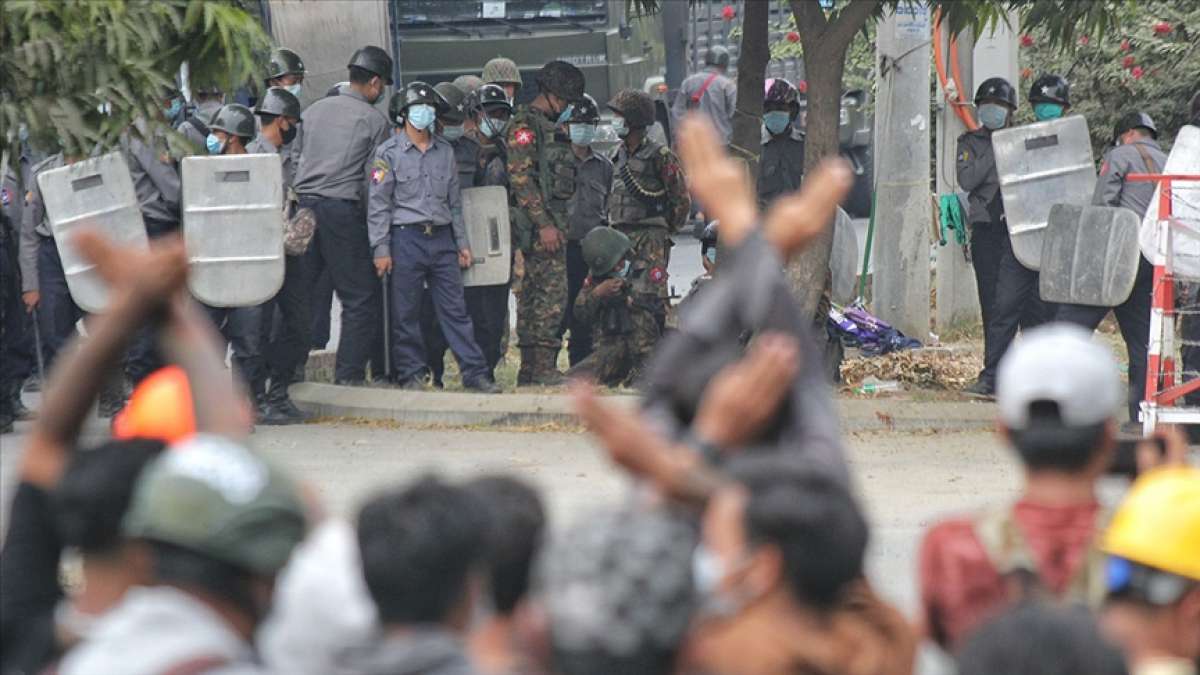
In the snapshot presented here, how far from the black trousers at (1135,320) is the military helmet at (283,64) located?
4.80 metres

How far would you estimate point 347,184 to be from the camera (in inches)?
414

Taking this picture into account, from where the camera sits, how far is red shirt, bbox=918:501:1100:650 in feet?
10.1

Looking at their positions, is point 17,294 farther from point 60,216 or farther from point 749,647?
point 749,647

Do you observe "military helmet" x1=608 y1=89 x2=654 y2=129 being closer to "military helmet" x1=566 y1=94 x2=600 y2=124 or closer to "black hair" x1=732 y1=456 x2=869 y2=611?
"military helmet" x1=566 y1=94 x2=600 y2=124

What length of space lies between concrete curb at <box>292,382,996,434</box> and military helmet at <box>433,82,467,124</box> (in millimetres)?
1682

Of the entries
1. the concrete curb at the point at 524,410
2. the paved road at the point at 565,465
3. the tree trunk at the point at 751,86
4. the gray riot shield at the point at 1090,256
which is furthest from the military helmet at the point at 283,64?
the gray riot shield at the point at 1090,256

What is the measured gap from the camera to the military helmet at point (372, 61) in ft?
34.8

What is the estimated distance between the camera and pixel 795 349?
315 centimetres

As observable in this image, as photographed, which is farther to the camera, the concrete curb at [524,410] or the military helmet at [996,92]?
the military helmet at [996,92]

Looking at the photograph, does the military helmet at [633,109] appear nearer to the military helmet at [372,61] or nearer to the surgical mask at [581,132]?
the surgical mask at [581,132]

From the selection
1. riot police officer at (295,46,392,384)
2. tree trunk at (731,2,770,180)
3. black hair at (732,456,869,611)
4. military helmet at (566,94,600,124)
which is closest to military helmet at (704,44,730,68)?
military helmet at (566,94,600,124)

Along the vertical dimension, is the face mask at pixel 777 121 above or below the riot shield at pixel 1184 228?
above

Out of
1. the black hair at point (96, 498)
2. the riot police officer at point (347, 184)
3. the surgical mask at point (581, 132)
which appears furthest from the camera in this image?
the surgical mask at point (581, 132)

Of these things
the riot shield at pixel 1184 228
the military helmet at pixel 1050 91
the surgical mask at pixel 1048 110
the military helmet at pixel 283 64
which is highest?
the military helmet at pixel 283 64
